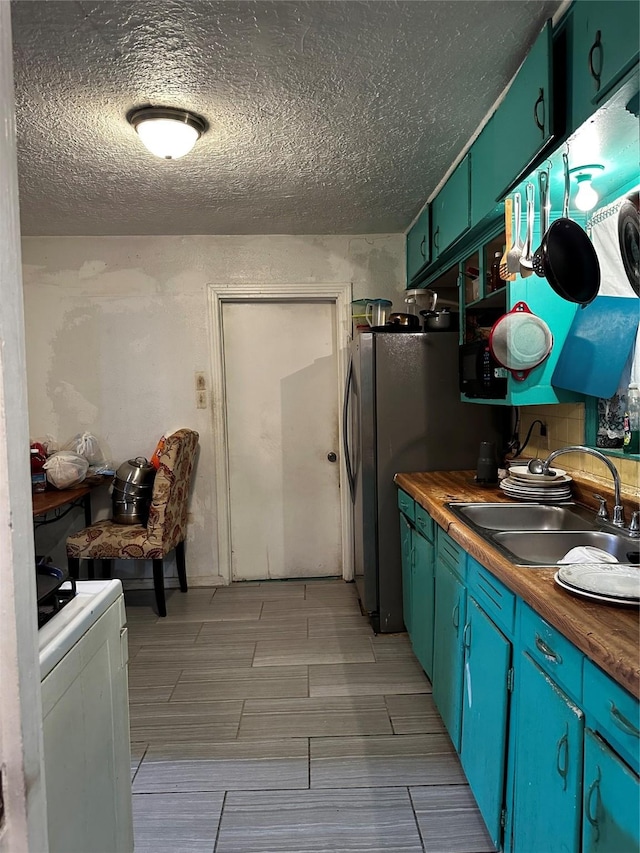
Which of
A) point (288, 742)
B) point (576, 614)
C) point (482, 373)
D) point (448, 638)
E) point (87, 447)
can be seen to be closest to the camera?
point (576, 614)

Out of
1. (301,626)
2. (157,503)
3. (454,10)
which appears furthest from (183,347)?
(454,10)

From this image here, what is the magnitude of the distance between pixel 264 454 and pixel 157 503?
0.93 meters

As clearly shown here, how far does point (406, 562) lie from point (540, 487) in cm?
91

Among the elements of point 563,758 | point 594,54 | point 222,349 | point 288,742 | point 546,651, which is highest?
point 594,54

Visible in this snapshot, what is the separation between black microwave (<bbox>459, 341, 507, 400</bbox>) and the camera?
2.39 metres

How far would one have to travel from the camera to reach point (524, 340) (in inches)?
86.9

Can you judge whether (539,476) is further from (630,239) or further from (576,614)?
(576,614)

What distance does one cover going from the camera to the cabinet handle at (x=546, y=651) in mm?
1175

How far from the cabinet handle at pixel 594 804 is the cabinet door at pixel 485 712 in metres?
0.42

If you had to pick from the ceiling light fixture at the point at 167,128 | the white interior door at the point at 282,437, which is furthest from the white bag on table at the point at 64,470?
the ceiling light fixture at the point at 167,128

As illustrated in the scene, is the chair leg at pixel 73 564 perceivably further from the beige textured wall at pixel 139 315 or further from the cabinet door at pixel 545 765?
the cabinet door at pixel 545 765

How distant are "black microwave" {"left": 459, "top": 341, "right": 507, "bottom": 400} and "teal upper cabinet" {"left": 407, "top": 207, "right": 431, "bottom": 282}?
799 millimetres

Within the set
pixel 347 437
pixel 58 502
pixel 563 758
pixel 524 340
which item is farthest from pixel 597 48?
pixel 58 502

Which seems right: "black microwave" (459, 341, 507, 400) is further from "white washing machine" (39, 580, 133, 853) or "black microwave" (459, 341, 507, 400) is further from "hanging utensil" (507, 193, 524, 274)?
"white washing machine" (39, 580, 133, 853)
